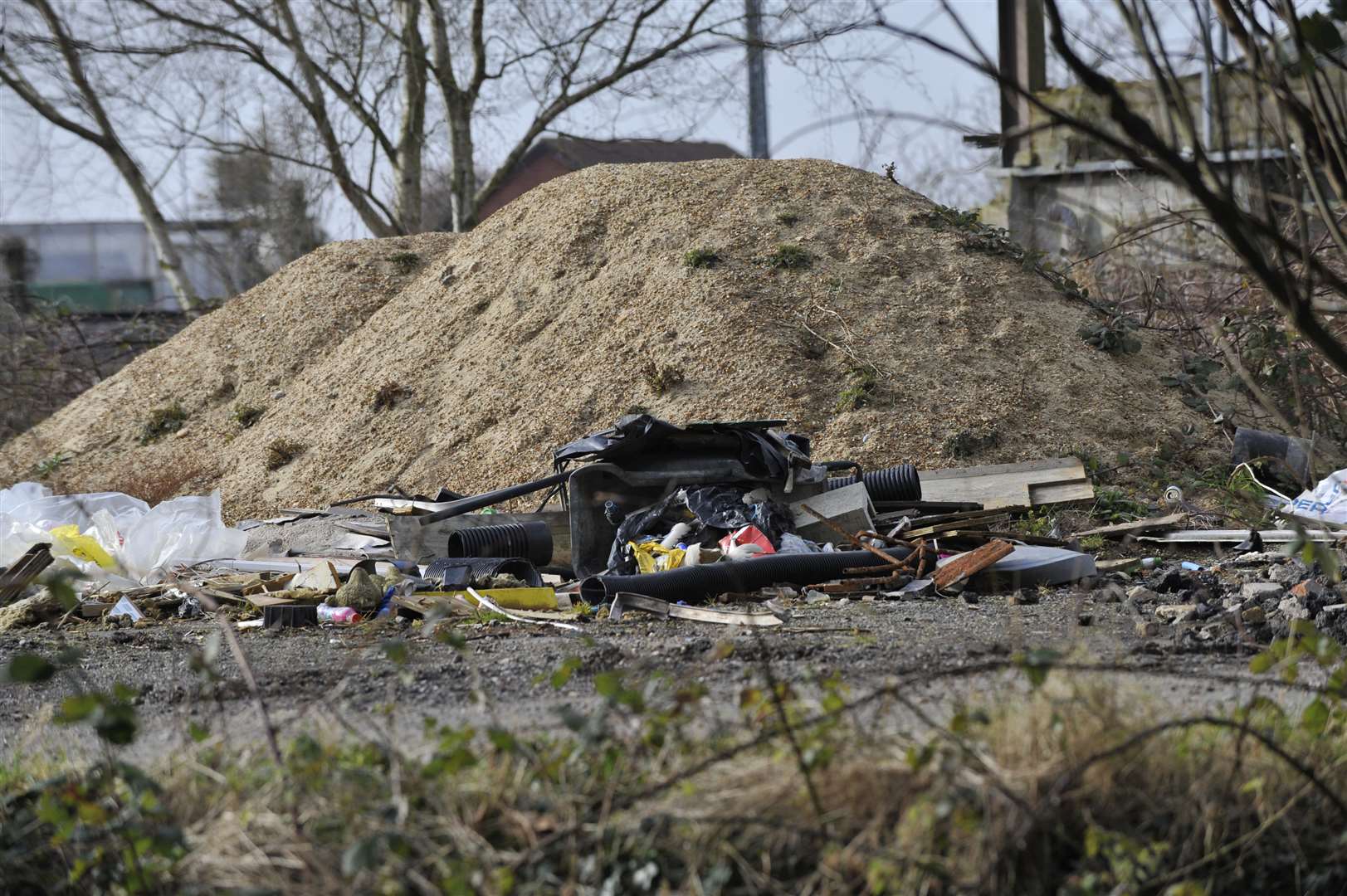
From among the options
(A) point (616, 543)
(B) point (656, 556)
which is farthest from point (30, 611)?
(B) point (656, 556)

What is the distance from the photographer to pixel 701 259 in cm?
1180

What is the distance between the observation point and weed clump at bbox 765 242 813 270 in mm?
11742

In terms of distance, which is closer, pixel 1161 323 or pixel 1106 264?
pixel 1161 323

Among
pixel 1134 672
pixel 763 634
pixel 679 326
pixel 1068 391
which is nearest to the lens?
pixel 1134 672

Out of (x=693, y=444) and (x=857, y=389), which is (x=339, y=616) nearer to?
(x=693, y=444)

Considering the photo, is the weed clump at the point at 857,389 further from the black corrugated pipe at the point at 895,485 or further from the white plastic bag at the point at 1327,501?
the white plastic bag at the point at 1327,501

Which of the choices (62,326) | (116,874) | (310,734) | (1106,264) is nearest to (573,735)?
(310,734)

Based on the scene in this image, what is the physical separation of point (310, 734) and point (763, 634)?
222 centimetres

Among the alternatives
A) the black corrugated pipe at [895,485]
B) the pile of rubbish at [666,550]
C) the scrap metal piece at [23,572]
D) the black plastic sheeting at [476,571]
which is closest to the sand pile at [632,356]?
the black corrugated pipe at [895,485]

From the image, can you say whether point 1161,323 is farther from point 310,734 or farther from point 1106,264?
point 310,734

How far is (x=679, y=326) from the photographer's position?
440 inches

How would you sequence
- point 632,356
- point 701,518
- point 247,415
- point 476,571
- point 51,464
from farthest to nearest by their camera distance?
point 51,464
point 247,415
point 632,356
point 701,518
point 476,571

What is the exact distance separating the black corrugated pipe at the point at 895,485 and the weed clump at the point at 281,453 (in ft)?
20.0

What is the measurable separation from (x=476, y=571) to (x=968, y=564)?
8.34ft
